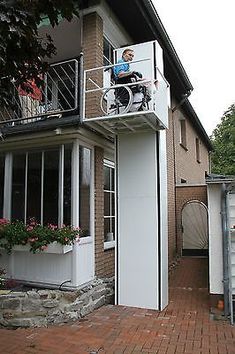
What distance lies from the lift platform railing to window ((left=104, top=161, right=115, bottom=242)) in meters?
1.36

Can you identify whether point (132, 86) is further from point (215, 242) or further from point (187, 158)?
point (187, 158)

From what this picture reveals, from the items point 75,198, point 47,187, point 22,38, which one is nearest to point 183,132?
point 47,187

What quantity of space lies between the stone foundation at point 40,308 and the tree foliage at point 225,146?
25.5 metres

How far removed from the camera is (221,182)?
5.75 metres

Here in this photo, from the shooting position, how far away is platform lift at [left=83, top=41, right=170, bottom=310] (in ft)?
19.6

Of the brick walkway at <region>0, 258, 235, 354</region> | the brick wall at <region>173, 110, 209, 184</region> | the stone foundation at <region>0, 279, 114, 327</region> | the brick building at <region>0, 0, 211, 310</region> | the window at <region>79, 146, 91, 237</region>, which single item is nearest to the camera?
the brick walkway at <region>0, 258, 235, 354</region>

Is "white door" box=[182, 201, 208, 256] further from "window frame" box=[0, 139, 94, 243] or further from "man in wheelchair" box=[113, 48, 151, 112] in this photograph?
"man in wheelchair" box=[113, 48, 151, 112]

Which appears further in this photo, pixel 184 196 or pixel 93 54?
pixel 184 196

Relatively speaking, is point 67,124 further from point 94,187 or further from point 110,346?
point 110,346

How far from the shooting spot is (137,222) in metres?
6.29

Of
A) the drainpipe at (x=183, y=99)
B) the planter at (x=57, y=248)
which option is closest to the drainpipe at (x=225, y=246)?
the planter at (x=57, y=248)

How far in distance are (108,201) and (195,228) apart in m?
5.06

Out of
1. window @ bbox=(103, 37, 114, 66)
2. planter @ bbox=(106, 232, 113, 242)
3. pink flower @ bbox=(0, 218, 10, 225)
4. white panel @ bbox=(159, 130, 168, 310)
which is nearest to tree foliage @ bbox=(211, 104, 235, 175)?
window @ bbox=(103, 37, 114, 66)

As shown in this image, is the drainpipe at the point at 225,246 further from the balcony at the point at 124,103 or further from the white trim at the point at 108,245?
the white trim at the point at 108,245
